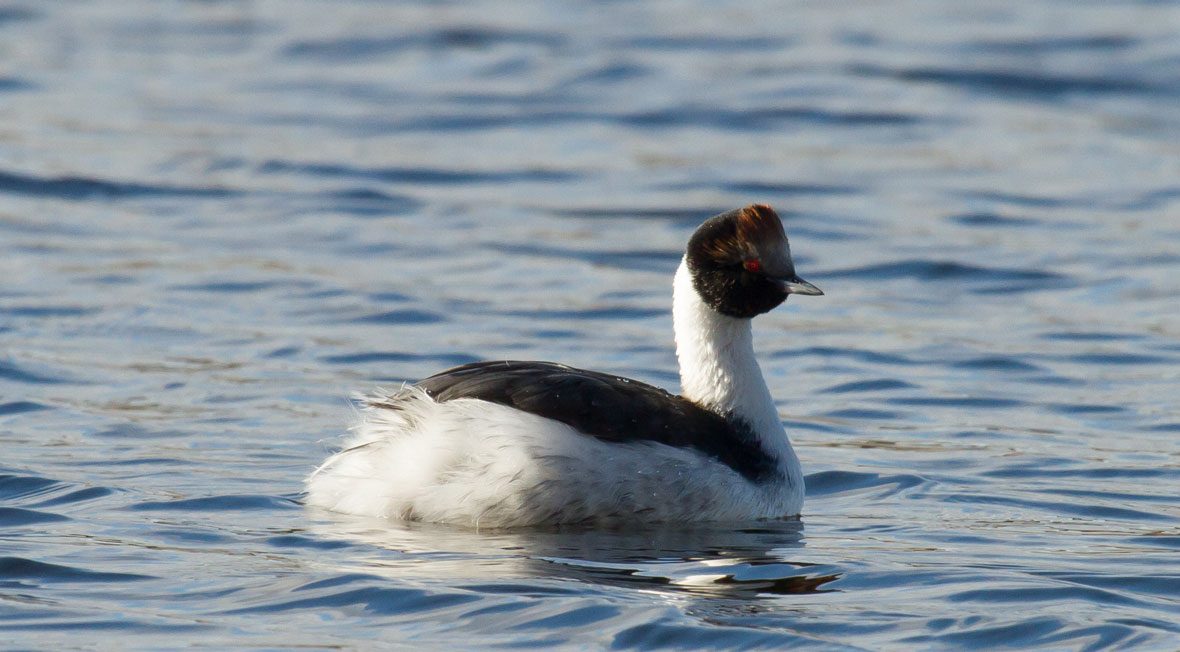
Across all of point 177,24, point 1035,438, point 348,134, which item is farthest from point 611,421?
point 177,24

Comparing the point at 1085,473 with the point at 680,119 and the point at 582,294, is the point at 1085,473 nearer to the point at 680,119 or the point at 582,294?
the point at 582,294

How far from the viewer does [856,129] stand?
19375mm

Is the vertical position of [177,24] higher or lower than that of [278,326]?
higher

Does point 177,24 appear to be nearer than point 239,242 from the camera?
No

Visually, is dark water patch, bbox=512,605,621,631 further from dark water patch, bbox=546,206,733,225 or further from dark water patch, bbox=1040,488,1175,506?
dark water patch, bbox=546,206,733,225

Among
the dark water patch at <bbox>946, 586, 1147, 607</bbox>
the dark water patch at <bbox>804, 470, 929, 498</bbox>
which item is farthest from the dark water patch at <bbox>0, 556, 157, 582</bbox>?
the dark water patch at <bbox>804, 470, 929, 498</bbox>

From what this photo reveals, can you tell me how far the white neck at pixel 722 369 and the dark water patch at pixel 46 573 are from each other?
2.59 metres

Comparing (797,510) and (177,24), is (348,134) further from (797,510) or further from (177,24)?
(797,510)

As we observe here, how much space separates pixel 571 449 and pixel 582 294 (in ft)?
19.1

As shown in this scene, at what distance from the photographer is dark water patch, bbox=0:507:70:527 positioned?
8078 millimetres

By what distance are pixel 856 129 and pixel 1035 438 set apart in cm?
945

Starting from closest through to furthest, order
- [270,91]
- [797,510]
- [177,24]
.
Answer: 1. [797,510]
2. [270,91]
3. [177,24]

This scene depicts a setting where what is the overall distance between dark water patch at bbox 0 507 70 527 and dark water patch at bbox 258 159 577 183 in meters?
9.27

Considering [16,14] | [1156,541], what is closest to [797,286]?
[1156,541]
